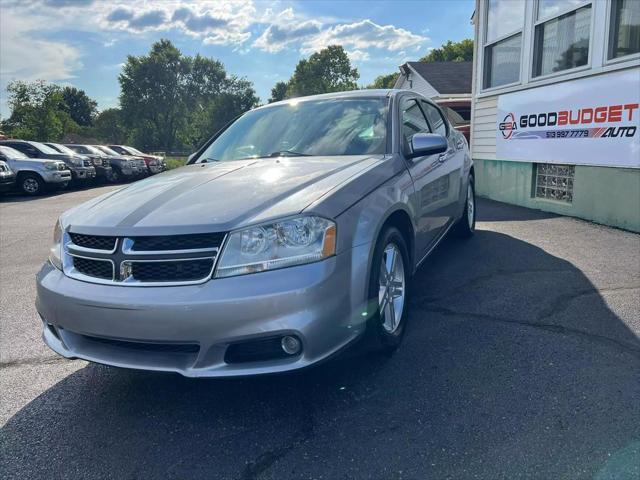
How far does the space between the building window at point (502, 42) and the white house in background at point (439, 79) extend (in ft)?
35.9

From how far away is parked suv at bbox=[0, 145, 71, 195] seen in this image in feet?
50.8

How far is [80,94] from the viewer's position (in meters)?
85.4

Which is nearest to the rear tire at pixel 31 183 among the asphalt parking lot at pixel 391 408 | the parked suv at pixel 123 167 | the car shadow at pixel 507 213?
the parked suv at pixel 123 167

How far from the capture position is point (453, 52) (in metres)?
51.5

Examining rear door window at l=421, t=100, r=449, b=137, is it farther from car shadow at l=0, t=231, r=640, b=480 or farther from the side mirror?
car shadow at l=0, t=231, r=640, b=480

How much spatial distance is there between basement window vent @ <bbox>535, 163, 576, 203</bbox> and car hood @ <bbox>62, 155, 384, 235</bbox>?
18.1 feet

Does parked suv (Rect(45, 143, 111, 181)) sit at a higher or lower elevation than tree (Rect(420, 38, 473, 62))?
lower

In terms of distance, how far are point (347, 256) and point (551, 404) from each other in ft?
4.20

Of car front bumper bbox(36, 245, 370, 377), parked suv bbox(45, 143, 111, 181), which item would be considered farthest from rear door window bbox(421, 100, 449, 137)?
parked suv bbox(45, 143, 111, 181)

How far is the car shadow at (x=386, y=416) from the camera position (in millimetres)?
2152

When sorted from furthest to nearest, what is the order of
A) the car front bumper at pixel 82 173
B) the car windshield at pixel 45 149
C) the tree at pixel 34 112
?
the tree at pixel 34 112
the car front bumper at pixel 82 173
the car windshield at pixel 45 149

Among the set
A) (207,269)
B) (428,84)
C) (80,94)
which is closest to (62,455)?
(207,269)

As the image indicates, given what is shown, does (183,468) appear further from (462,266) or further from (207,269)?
(462,266)

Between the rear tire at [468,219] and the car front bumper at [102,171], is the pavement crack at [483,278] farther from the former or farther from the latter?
the car front bumper at [102,171]
